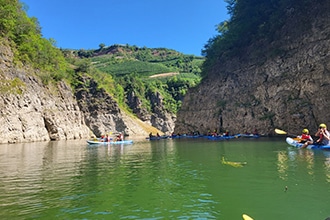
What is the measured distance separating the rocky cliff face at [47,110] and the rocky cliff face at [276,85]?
27.8 m

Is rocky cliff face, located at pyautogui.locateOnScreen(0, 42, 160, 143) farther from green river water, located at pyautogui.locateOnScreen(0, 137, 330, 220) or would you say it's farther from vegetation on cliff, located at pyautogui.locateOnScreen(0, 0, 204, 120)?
green river water, located at pyautogui.locateOnScreen(0, 137, 330, 220)

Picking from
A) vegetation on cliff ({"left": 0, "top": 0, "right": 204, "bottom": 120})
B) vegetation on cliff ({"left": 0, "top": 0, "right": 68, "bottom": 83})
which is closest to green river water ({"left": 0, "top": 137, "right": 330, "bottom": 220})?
vegetation on cliff ({"left": 0, "top": 0, "right": 68, "bottom": 83})

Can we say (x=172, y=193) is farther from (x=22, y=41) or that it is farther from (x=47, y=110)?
(x=22, y=41)

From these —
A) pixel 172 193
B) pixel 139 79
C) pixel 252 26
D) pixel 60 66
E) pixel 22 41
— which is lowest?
pixel 172 193

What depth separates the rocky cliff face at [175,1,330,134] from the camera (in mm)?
35219

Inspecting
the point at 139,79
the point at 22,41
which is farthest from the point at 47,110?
the point at 139,79

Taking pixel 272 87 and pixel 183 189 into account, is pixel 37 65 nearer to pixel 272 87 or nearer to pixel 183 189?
pixel 272 87

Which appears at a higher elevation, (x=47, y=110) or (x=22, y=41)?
(x=22, y=41)

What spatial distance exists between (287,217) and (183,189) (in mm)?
3993

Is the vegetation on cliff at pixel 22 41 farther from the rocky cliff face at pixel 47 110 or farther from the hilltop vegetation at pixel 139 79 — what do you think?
the hilltop vegetation at pixel 139 79

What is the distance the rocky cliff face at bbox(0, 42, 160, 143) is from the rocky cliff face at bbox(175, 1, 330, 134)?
27815mm

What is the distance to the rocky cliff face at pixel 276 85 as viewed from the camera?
116 ft

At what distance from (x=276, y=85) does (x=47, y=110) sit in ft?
133

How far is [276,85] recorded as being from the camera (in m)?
41.3
